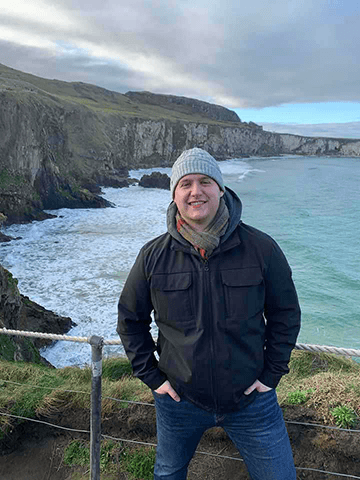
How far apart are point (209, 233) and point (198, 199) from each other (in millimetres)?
232

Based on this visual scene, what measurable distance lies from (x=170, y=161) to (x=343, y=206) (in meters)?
50.6

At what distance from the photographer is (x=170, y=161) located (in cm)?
8838

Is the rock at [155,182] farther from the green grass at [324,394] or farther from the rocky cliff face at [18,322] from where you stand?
the green grass at [324,394]

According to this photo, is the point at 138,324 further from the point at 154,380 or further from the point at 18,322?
A: the point at 18,322

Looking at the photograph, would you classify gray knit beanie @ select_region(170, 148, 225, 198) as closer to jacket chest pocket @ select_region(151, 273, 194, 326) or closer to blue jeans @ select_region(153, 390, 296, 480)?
jacket chest pocket @ select_region(151, 273, 194, 326)

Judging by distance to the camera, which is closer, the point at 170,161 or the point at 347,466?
the point at 347,466

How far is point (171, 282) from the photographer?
7.83 ft

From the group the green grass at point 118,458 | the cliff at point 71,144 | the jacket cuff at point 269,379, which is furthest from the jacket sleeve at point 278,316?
the cliff at point 71,144

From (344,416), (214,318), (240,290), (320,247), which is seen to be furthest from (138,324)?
(320,247)

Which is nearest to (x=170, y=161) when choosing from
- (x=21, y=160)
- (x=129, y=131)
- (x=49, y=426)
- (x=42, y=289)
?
(x=129, y=131)

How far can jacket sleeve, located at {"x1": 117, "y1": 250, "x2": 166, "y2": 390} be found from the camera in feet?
8.21

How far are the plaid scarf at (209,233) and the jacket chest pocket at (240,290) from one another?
8.0 inches

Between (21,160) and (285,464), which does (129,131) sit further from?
(285,464)

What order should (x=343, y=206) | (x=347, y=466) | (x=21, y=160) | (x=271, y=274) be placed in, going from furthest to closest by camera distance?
(x=343, y=206) < (x=21, y=160) < (x=347, y=466) < (x=271, y=274)
